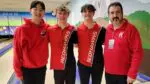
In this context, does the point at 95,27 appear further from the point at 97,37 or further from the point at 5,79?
the point at 5,79

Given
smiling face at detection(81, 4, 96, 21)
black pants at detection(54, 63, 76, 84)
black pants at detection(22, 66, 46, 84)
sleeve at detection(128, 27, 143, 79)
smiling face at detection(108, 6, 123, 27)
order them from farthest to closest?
black pants at detection(54, 63, 76, 84)
smiling face at detection(81, 4, 96, 21)
black pants at detection(22, 66, 46, 84)
smiling face at detection(108, 6, 123, 27)
sleeve at detection(128, 27, 143, 79)

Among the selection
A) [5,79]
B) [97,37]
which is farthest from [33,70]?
[5,79]

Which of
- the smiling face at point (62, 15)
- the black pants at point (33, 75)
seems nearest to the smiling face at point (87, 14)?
the smiling face at point (62, 15)

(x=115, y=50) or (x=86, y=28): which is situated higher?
(x=86, y=28)

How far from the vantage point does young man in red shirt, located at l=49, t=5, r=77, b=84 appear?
9.50 feet

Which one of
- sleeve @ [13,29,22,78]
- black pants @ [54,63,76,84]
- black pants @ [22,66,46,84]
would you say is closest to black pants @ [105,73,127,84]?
black pants @ [54,63,76,84]

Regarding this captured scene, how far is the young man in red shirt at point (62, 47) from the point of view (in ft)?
9.50

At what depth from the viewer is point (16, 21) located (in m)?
18.8

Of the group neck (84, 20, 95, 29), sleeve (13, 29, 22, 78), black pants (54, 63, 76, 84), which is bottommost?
black pants (54, 63, 76, 84)

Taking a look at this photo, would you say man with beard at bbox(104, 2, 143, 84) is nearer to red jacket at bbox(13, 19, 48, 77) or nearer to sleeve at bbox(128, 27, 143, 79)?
sleeve at bbox(128, 27, 143, 79)

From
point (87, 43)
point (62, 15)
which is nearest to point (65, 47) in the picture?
point (87, 43)

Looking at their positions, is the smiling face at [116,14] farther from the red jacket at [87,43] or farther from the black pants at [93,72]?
the black pants at [93,72]

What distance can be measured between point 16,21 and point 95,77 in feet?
55.1

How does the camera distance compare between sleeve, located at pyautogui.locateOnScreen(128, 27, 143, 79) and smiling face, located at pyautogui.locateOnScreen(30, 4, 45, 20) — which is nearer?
sleeve, located at pyautogui.locateOnScreen(128, 27, 143, 79)
